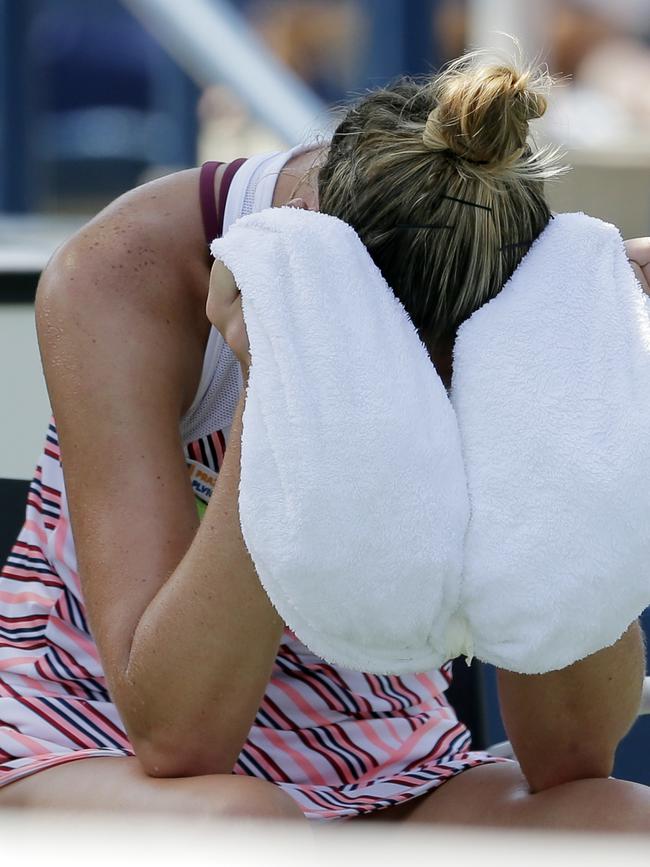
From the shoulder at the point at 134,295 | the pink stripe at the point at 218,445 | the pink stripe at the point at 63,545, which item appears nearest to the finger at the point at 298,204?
the shoulder at the point at 134,295

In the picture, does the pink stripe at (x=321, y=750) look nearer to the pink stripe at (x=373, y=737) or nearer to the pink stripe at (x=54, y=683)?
the pink stripe at (x=373, y=737)

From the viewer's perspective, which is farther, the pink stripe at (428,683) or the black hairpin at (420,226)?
the pink stripe at (428,683)

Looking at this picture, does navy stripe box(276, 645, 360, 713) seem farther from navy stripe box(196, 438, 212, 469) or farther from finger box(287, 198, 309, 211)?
finger box(287, 198, 309, 211)

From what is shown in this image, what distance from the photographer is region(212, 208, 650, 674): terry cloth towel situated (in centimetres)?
100

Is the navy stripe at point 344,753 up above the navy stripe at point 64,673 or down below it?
below

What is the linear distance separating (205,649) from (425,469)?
0.83 ft

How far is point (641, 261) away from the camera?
1215 mm

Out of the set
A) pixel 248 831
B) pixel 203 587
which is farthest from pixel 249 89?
pixel 248 831

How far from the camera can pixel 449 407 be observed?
1.04 metres

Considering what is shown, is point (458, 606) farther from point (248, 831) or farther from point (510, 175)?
point (248, 831)

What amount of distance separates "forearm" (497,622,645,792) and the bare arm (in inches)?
11.1

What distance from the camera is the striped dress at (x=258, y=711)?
126 cm

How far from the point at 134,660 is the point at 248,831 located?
0.70 metres

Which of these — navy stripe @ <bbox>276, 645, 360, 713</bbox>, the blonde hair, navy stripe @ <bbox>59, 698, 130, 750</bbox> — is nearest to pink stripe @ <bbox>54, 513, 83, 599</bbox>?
navy stripe @ <bbox>59, 698, 130, 750</bbox>
